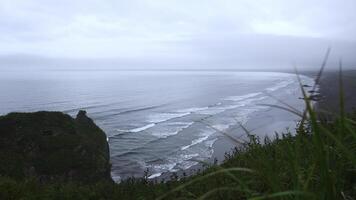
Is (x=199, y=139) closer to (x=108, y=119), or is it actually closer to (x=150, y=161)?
(x=150, y=161)

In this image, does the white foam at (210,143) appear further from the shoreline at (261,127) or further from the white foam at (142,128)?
the white foam at (142,128)

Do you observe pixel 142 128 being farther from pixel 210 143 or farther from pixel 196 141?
pixel 210 143

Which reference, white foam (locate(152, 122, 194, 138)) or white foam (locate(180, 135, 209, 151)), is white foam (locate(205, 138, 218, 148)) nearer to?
white foam (locate(180, 135, 209, 151))

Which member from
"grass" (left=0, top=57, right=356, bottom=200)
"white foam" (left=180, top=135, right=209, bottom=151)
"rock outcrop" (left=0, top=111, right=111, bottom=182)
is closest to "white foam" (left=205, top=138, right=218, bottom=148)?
"white foam" (left=180, top=135, right=209, bottom=151)

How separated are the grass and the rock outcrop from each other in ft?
46.0

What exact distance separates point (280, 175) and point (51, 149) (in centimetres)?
2195

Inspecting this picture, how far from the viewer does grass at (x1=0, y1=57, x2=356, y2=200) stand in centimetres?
182

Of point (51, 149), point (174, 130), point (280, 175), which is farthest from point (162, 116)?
point (280, 175)

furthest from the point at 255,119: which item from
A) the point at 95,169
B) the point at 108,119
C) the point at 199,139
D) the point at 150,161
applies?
the point at 95,169

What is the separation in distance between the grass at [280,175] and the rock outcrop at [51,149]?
14012 mm

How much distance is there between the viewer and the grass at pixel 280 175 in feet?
5.96

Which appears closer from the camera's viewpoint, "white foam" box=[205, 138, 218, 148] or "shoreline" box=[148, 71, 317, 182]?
"shoreline" box=[148, 71, 317, 182]

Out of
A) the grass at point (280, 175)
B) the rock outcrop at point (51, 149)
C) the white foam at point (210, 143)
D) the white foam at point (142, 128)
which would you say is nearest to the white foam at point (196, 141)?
the white foam at point (210, 143)

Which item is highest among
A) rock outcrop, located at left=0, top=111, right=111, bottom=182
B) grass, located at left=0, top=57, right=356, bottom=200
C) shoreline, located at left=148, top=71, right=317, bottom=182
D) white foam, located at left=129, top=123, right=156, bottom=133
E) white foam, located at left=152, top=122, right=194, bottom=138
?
grass, located at left=0, top=57, right=356, bottom=200
